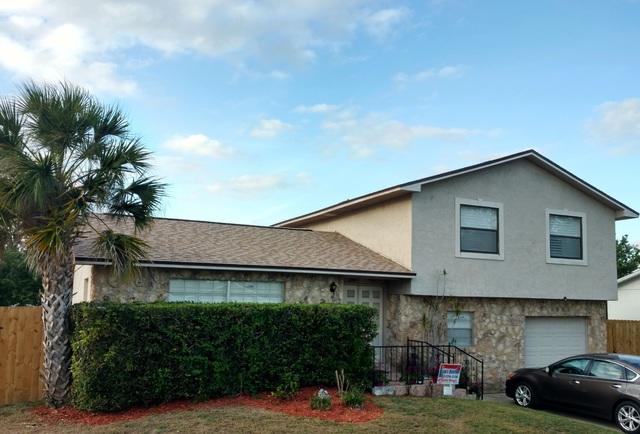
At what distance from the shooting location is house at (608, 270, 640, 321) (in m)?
26.3

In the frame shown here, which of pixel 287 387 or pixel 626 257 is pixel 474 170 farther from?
pixel 626 257

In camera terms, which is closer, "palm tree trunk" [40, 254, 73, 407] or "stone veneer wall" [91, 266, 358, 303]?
"palm tree trunk" [40, 254, 73, 407]

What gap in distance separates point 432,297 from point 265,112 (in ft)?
24.3

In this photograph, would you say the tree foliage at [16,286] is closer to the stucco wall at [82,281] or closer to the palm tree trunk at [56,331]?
the stucco wall at [82,281]

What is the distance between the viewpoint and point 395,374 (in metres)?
14.8

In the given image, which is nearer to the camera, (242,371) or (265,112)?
(242,371)

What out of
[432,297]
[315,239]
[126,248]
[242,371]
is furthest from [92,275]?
[432,297]

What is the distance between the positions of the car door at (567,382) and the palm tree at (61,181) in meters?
9.63

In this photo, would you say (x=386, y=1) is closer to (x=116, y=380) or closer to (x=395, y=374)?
(x=395, y=374)

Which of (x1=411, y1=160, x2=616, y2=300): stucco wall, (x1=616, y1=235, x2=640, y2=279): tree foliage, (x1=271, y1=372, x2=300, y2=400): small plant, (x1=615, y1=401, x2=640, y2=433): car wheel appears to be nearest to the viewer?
(x1=271, y1=372, x2=300, y2=400): small plant

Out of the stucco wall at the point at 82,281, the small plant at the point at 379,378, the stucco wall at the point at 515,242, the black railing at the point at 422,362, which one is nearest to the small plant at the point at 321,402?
the small plant at the point at 379,378

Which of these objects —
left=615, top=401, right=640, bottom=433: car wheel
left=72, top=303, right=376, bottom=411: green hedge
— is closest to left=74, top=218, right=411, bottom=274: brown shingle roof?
left=72, top=303, right=376, bottom=411: green hedge

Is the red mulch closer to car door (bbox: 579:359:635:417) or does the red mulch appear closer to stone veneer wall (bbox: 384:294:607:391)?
stone veneer wall (bbox: 384:294:607:391)

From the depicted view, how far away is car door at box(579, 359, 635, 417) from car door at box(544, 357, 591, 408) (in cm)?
13
